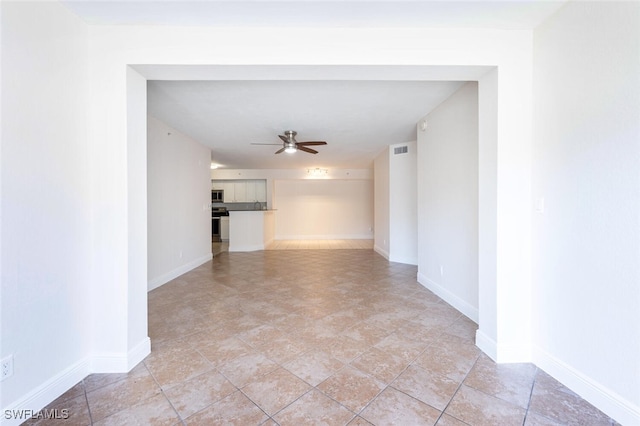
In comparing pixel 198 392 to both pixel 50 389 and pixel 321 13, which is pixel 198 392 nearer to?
pixel 50 389

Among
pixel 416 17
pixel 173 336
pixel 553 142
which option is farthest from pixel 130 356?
pixel 553 142

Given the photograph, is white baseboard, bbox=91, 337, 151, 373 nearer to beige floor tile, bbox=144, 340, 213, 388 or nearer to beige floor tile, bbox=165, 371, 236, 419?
beige floor tile, bbox=144, 340, 213, 388

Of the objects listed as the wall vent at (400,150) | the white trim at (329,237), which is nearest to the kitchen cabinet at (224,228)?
the white trim at (329,237)

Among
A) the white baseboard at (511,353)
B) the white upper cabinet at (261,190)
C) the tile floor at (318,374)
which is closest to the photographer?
the tile floor at (318,374)

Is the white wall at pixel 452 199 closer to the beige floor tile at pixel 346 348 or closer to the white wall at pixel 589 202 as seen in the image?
the white wall at pixel 589 202

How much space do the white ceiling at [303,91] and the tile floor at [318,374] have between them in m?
2.18

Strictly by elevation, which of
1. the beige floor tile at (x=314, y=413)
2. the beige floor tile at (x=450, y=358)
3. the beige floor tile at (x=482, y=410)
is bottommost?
the beige floor tile at (x=450, y=358)

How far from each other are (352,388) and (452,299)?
1.85 metres

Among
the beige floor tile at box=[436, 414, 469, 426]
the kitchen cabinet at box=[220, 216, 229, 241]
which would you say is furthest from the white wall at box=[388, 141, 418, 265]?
the kitchen cabinet at box=[220, 216, 229, 241]

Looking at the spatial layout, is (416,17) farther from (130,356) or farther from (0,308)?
(130,356)

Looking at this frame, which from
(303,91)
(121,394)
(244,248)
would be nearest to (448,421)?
(121,394)

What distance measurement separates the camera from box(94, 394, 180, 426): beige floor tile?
1.26 m

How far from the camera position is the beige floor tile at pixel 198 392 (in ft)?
4.48

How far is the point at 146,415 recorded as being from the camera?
130cm
